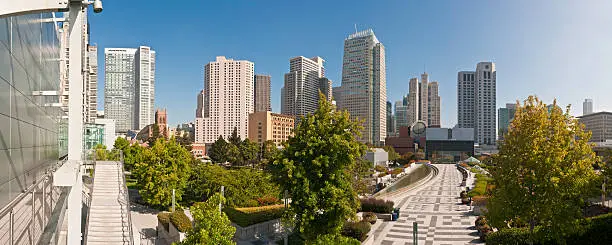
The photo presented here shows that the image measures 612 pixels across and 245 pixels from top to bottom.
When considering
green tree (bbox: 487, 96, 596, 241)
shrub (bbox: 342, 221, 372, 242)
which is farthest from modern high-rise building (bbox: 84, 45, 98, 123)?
green tree (bbox: 487, 96, 596, 241)

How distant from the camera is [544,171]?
11062mm

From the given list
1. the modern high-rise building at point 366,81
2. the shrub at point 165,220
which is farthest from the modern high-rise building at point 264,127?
the shrub at point 165,220

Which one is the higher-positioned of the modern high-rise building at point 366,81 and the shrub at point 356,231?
the modern high-rise building at point 366,81

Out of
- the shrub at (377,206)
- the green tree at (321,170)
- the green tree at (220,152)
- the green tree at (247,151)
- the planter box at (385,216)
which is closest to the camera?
the green tree at (321,170)

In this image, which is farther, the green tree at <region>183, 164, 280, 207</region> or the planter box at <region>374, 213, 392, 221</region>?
the green tree at <region>183, 164, 280, 207</region>

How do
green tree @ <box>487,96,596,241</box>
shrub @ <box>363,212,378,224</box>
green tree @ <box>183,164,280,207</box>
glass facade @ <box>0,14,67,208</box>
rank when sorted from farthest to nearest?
1. green tree @ <box>183,164,280,207</box>
2. shrub @ <box>363,212,378,224</box>
3. green tree @ <box>487,96,596,241</box>
4. glass facade @ <box>0,14,67,208</box>

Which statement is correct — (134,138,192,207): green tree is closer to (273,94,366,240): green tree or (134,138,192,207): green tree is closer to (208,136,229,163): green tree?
(273,94,366,240): green tree

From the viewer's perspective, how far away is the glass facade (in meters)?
6.14

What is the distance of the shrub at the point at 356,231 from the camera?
1675 centimetres

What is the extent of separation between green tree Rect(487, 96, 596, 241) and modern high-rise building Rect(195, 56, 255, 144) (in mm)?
175490

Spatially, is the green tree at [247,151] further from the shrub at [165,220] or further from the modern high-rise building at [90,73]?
the shrub at [165,220]

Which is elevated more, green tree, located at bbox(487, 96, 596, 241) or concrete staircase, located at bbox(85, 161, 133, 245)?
green tree, located at bbox(487, 96, 596, 241)

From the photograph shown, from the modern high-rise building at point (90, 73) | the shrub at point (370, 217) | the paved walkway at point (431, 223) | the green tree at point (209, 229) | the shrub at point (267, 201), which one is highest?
the modern high-rise building at point (90, 73)

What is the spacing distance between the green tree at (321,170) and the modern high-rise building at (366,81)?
161112 millimetres
